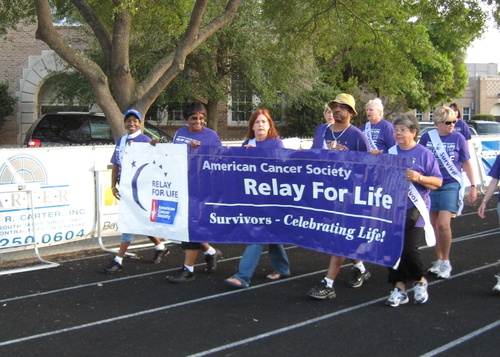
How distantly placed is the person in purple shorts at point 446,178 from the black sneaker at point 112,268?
3846mm

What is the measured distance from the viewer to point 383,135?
877 centimetres

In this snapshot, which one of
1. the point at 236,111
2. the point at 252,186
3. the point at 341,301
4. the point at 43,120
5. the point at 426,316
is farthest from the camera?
the point at 236,111

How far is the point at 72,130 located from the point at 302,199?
12.4 metres

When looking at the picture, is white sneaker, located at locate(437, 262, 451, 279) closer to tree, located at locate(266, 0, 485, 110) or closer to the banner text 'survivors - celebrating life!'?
the banner text 'survivors - celebrating life!'

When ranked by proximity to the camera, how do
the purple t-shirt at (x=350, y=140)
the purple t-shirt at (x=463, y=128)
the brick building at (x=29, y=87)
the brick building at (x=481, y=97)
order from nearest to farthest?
1. the purple t-shirt at (x=350, y=140)
2. the purple t-shirt at (x=463, y=128)
3. the brick building at (x=29, y=87)
4. the brick building at (x=481, y=97)

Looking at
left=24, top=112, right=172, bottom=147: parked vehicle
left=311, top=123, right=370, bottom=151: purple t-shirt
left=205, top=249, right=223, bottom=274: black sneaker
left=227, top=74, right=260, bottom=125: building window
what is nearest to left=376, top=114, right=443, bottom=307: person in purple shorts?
left=311, top=123, right=370, bottom=151: purple t-shirt

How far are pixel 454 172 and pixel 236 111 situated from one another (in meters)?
20.8

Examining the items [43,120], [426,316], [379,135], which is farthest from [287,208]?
[43,120]

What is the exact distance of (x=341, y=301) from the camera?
661 cm

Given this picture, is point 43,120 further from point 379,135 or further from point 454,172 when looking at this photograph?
point 454,172

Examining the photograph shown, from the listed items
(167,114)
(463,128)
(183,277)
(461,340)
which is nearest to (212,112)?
(167,114)

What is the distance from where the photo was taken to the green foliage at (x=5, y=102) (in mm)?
29859

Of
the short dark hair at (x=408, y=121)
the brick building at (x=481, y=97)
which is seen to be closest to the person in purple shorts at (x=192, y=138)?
the short dark hair at (x=408, y=121)

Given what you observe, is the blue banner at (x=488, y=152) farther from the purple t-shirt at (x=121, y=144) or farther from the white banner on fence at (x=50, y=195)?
the purple t-shirt at (x=121, y=144)
